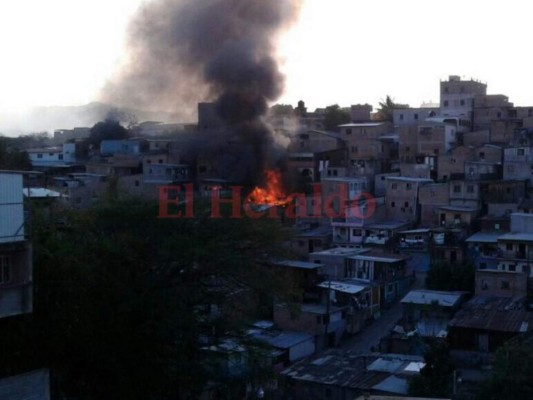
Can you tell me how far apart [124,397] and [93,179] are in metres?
17.8

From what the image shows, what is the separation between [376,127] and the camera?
1222 inches

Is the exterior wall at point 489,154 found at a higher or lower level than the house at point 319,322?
higher

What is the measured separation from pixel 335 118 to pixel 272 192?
11832 millimetres

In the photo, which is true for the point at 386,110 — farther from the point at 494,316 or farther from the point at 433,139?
the point at 494,316

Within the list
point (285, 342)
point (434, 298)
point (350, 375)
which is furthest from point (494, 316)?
point (285, 342)

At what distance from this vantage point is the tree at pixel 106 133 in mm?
35375

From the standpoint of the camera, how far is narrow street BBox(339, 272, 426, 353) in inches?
709

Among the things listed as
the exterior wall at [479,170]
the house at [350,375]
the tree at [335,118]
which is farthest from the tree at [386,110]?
the house at [350,375]

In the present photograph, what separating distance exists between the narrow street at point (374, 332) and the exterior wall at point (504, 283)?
2.19 metres

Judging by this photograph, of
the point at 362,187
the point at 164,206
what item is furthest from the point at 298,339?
the point at 362,187

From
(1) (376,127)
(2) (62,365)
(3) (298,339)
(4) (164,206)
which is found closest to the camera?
(2) (62,365)

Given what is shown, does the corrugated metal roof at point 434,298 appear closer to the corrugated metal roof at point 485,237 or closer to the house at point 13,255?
the corrugated metal roof at point 485,237

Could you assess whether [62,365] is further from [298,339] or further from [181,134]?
[181,134]

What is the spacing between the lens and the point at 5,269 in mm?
9391
